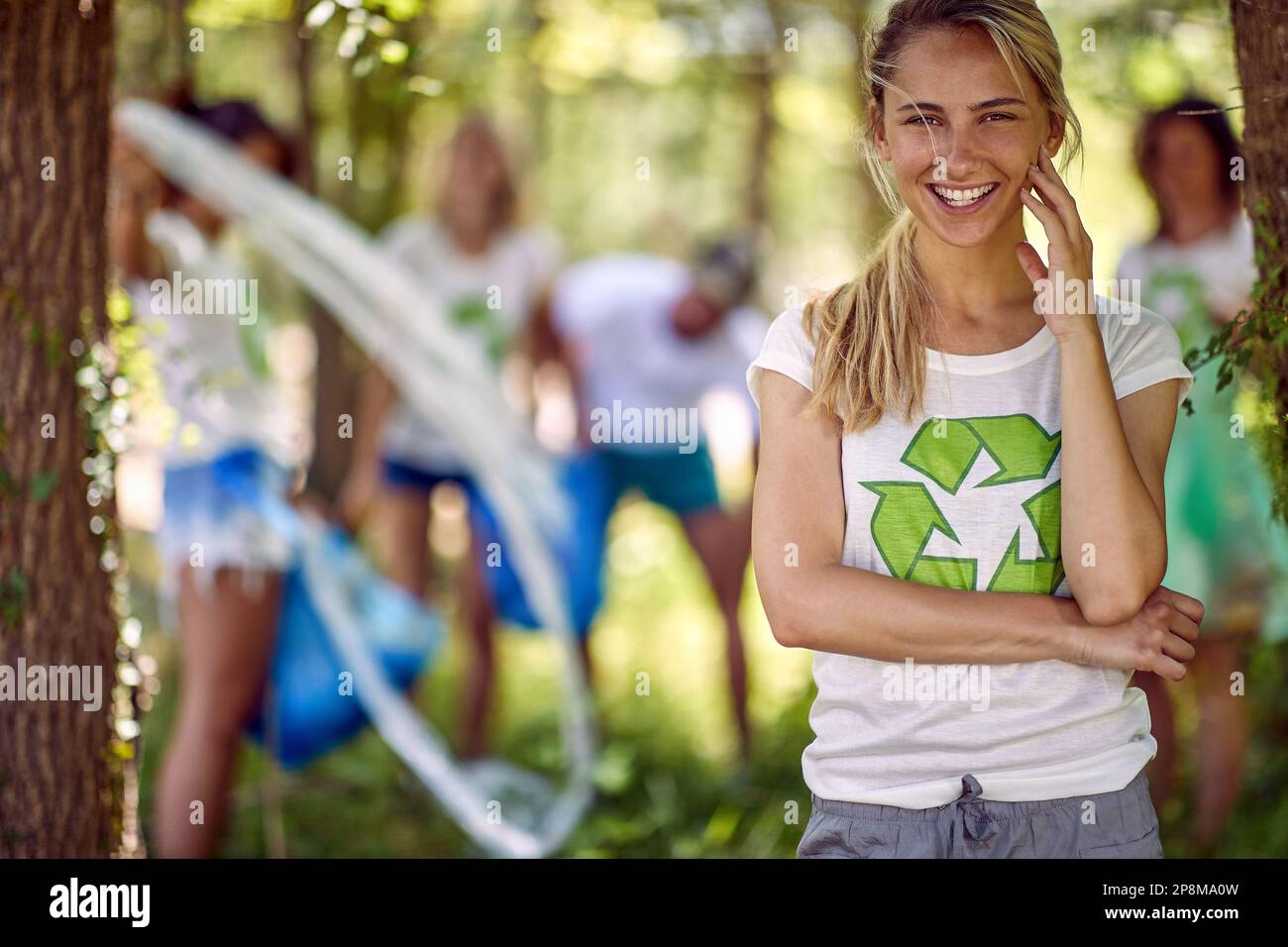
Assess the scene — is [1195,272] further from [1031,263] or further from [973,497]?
[973,497]

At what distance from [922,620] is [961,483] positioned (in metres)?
0.19

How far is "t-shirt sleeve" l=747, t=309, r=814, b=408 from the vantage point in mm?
1821

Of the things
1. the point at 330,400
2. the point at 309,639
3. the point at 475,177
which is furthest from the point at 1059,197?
the point at 330,400

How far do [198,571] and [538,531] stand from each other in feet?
4.42

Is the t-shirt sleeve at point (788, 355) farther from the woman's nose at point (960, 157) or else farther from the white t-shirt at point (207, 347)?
the white t-shirt at point (207, 347)

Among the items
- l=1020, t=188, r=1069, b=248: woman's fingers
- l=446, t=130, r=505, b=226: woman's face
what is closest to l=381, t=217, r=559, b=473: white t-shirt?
l=446, t=130, r=505, b=226: woman's face

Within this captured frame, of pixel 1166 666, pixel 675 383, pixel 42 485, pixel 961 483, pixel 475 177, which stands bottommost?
pixel 1166 666

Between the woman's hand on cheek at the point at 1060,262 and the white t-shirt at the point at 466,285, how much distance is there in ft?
10.5

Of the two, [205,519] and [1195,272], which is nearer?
[205,519]

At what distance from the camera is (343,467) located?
659 cm

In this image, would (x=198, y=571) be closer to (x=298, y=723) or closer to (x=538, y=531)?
(x=298, y=723)

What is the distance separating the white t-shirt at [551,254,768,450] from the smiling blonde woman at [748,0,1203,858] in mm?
2914

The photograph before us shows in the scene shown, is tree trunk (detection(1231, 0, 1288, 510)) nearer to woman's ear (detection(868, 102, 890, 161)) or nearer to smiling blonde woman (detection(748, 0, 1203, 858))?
smiling blonde woman (detection(748, 0, 1203, 858))

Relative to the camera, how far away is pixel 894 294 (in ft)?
6.11
